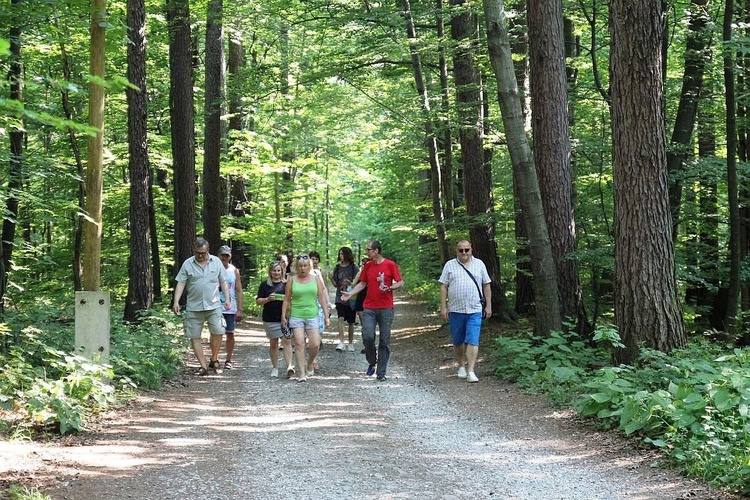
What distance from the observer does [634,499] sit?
5121mm

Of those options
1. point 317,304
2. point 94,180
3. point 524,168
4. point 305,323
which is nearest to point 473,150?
point 524,168

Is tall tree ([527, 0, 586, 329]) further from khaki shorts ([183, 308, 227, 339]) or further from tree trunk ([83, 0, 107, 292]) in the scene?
tree trunk ([83, 0, 107, 292])

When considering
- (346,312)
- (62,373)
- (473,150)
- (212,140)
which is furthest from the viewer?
(212,140)

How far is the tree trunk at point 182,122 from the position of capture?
1595cm

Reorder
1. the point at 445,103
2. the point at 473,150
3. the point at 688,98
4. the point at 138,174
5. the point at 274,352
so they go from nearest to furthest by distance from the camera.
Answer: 1. the point at 274,352
2. the point at 688,98
3. the point at 138,174
4. the point at 473,150
5. the point at 445,103

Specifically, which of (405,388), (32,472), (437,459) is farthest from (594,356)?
(32,472)

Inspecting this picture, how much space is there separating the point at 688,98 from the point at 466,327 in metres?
6.36

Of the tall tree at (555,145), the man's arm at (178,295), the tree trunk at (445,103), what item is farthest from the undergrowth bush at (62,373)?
the tree trunk at (445,103)

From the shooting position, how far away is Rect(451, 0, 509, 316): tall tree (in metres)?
14.7

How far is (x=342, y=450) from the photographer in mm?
6586

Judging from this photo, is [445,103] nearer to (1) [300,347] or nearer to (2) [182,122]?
(2) [182,122]

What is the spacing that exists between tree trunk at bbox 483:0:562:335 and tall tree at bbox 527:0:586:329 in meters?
0.58

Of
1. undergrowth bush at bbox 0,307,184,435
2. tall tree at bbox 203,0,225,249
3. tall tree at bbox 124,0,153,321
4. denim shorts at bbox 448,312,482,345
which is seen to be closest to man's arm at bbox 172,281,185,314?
undergrowth bush at bbox 0,307,184,435

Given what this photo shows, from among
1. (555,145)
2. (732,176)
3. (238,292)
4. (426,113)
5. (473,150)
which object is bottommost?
(238,292)
